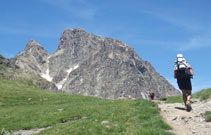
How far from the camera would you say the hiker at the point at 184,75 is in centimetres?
1848

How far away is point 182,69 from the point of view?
18.6 meters

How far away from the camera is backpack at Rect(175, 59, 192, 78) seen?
18.5 metres

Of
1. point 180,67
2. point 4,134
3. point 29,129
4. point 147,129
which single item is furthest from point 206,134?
point 29,129

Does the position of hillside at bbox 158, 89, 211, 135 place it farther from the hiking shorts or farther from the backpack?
the backpack

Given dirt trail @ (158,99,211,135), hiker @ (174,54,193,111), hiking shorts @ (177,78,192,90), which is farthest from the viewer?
hiking shorts @ (177,78,192,90)

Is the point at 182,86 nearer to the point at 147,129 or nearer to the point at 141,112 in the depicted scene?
the point at 141,112

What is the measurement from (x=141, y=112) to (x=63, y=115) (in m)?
11.8

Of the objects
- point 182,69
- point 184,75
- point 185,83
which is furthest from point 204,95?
point 182,69

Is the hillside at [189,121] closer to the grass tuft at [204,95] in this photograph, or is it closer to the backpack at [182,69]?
the backpack at [182,69]

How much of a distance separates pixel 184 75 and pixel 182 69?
0.47 m

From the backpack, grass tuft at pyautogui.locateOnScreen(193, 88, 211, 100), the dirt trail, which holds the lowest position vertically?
the dirt trail

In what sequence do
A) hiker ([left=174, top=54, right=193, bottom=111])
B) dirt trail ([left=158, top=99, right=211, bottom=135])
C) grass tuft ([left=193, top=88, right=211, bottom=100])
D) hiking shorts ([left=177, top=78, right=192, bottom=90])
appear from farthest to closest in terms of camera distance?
grass tuft ([left=193, top=88, right=211, bottom=100]), hiking shorts ([left=177, top=78, right=192, bottom=90]), hiker ([left=174, top=54, right=193, bottom=111]), dirt trail ([left=158, top=99, right=211, bottom=135])

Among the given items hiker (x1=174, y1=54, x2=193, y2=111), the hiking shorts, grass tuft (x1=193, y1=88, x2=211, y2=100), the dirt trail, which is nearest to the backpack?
hiker (x1=174, y1=54, x2=193, y2=111)

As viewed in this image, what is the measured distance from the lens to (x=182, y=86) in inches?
747
